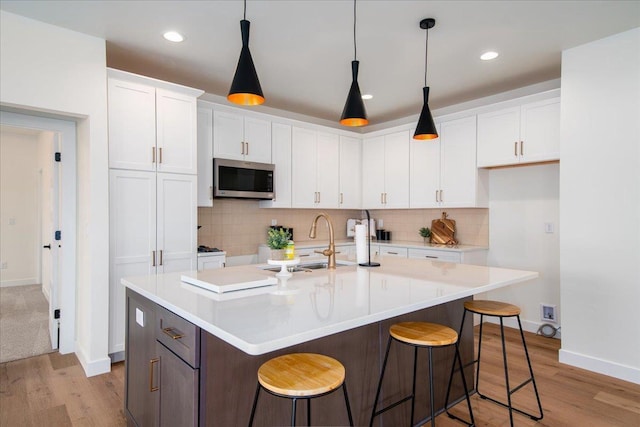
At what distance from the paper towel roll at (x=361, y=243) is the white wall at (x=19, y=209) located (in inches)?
240

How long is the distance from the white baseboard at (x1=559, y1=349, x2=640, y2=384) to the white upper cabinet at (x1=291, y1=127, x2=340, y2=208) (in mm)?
3097

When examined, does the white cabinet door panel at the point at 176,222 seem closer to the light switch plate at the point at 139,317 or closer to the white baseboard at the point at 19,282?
the light switch plate at the point at 139,317

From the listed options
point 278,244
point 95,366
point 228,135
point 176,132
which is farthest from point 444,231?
point 95,366

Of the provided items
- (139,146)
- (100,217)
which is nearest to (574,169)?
(139,146)

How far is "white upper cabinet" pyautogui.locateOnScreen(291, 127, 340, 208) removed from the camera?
4.73 m

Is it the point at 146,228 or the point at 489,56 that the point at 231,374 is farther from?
the point at 489,56

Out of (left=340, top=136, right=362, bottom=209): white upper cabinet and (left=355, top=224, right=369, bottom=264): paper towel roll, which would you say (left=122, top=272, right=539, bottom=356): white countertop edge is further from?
(left=340, top=136, right=362, bottom=209): white upper cabinet

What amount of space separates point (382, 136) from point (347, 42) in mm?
2296

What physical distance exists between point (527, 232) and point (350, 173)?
2414 mm

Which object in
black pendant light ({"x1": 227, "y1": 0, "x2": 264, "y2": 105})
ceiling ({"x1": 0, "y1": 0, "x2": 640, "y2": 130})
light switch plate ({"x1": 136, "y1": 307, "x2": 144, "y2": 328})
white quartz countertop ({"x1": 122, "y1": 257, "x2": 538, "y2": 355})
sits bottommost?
light switch plate ({"x1": 136, "y1": 307, "x2": 144, "y2": 328})

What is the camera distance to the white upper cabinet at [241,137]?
401 centimetres

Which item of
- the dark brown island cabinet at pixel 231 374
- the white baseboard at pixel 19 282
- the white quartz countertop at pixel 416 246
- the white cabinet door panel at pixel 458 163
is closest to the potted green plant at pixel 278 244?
the dark brown island cabinet at pixel 231 374

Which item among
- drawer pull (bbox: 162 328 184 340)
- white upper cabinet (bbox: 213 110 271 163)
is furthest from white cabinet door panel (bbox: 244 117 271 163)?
drawer pull (bbox: 162 328 184 340)

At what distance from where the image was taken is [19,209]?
19.7 feet
